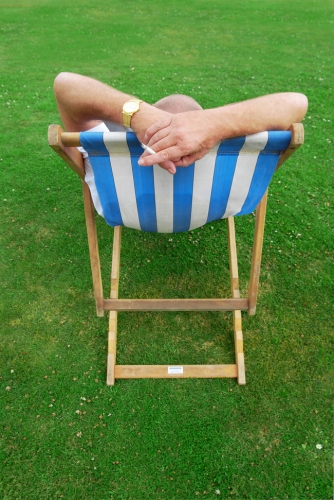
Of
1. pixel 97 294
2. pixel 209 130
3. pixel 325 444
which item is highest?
pixel 209 130

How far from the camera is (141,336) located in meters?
2.55

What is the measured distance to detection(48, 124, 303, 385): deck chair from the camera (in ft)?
5.18

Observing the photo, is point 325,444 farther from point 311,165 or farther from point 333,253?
point 311,165

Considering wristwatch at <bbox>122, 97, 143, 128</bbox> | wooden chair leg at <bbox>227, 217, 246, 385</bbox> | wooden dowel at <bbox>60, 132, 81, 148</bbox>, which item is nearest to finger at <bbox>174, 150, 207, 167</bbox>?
wristwatch at <bbox>122, 97, 143, 128</bbox>

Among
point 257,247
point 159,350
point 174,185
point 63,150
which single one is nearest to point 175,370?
point 159,350

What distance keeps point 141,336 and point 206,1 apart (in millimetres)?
10105

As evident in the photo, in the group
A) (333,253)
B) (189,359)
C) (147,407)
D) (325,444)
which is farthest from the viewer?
(333,253)

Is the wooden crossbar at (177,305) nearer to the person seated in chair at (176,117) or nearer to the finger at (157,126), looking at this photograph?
the person seated in chair at (176,117)

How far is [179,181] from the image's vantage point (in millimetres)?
1751

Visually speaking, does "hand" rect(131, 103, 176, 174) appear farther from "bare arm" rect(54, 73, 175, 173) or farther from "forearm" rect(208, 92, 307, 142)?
"forearm" rect(208, 92, 307, 142)

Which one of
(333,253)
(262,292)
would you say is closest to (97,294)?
(262,292)

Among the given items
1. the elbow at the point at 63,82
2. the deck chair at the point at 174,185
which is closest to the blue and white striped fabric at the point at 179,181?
the deck chair at the point at 174,185

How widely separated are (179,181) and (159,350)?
4.03ft

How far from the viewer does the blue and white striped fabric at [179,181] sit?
1593 millimetres
